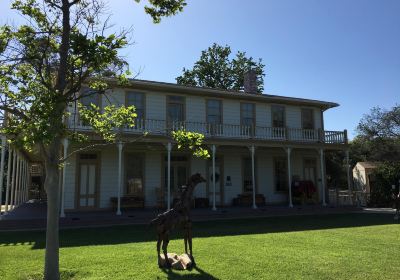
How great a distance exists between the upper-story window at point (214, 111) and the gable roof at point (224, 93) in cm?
40

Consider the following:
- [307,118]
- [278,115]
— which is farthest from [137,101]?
[307,118]

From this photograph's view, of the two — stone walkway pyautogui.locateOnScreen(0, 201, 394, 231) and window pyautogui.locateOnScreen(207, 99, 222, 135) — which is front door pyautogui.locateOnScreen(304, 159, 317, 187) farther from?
window pyautogui.locateOnScreen(207, 99, 222, 135)

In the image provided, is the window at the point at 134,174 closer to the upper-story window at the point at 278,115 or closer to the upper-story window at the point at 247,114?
the upper-story window at the point at 247,114

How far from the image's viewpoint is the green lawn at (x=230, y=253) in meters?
6.92

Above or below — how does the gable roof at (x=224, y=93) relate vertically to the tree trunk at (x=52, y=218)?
above

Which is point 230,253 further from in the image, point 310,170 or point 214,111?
point 310,170

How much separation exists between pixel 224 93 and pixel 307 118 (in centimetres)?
620

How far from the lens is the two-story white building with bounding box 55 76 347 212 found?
1817 cm

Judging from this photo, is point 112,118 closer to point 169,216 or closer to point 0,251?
point 169,216

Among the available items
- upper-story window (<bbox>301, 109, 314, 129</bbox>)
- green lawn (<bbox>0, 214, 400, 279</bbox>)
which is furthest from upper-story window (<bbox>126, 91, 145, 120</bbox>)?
upper-story window (<bbox>301, 109, 314, 129</bbox>)

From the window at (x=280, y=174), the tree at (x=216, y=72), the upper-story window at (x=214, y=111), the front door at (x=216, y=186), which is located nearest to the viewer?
the front door at (x=216, y=186)

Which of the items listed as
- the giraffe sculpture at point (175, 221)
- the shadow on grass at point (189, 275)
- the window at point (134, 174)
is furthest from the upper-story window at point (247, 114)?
the shadow on grass at point (189, 275)

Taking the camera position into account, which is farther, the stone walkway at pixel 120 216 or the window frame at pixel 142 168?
the window frame at pixel 142 168

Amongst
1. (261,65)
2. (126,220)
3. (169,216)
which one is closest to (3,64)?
(169,216)
